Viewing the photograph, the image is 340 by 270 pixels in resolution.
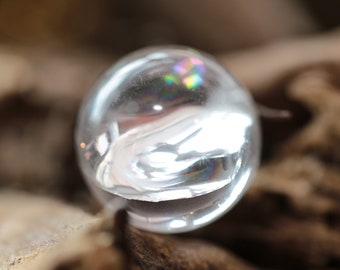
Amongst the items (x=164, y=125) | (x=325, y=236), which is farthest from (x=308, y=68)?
(x=164, y=125)

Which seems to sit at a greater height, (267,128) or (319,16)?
(319,16)

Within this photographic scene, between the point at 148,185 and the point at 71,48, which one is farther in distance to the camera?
the point at 71,48

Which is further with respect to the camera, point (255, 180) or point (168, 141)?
point (255, 180)

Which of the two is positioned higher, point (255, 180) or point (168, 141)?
point (168, 141)

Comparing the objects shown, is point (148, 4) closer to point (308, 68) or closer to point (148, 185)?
point (308, 68)
